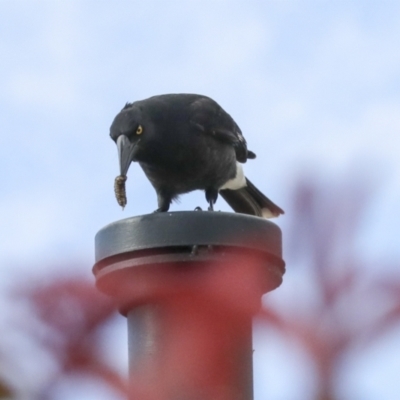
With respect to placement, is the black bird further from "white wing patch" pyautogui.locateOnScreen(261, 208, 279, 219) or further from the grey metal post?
the grey metal post

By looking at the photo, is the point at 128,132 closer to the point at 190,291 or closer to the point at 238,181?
the point at 238,181

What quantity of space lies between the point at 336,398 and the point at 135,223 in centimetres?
101

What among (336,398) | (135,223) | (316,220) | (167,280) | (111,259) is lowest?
(336,398)

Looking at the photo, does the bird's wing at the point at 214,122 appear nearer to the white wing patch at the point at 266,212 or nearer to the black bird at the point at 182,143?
the black bird at the point at 182,143

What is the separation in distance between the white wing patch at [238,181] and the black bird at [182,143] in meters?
0.25

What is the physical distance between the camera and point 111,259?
1.30 metres

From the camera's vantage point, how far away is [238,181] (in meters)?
6.87

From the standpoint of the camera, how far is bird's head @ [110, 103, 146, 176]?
461cm

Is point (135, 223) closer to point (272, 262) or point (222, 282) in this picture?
point (272, 262)

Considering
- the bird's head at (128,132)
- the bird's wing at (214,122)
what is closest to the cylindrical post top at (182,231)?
the bird's head at (128,132)

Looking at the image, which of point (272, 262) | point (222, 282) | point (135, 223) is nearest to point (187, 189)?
point (135, 223)

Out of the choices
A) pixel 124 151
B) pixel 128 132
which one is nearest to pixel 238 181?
pixel 128 132

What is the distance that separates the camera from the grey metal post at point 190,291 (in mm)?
589

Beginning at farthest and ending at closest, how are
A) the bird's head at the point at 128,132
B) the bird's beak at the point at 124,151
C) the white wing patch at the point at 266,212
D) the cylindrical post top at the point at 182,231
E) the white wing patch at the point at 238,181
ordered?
the white wing patch at the point at 266,212 < the white wing patch at the point at 238,181 < the bird's head at the point at 128,132 < the bird's beak at the point at 124,151 < the cylindrical post top at the point at 182,231
